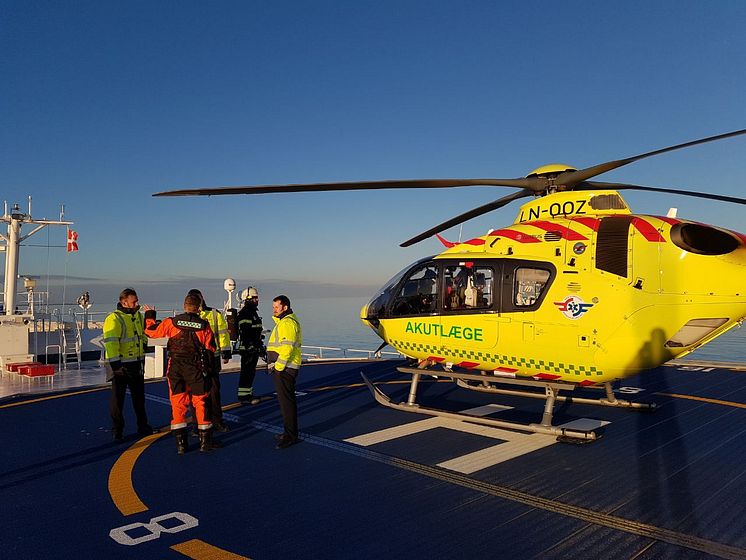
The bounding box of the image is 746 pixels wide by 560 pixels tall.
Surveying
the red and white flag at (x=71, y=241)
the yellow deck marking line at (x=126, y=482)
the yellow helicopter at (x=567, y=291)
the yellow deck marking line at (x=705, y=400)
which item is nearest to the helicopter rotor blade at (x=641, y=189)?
the yellow helicopter at (x=567, y=291)

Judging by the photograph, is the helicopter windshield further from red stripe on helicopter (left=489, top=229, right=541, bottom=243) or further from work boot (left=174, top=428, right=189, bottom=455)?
work boot (left=174, top=428, right=189, bottom=455)

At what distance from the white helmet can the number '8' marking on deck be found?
5.56m

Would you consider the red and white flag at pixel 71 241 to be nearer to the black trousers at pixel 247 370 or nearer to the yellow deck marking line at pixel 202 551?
the black trousers at pixel 247 370

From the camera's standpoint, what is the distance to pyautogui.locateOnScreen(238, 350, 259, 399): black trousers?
961cm

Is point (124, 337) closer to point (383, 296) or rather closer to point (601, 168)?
point (383, 296)

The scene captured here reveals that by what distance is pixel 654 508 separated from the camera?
15.7 feet

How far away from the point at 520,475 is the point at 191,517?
3.62 m

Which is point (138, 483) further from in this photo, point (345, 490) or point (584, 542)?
point (584, 542)

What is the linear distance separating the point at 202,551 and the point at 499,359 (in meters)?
5.21

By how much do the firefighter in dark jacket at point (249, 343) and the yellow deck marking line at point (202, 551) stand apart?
552cm

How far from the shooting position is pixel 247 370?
967 cm

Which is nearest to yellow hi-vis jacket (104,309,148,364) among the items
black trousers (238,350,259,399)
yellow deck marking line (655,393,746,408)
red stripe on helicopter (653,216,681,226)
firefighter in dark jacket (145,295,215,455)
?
firefighter in dark jacket (145,295,215,455)

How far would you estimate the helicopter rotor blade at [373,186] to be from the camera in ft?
24.5

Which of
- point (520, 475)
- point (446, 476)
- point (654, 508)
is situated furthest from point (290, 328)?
point (654, 508)
